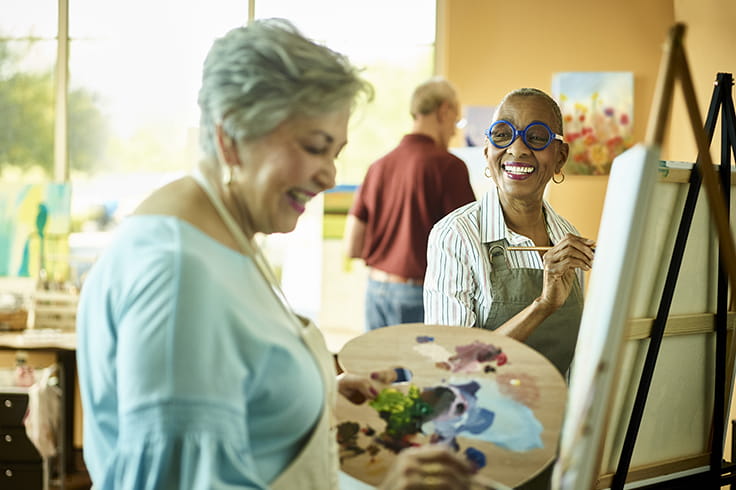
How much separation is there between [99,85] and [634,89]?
3426 millimetres

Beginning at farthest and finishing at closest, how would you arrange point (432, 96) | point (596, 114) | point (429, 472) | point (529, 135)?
point (596, 114) < point (432, 96) < point (529, 135) < point (429, 472)

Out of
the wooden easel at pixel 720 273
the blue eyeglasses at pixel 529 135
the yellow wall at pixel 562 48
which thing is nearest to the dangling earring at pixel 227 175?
the wooden easel at pixel 720 273

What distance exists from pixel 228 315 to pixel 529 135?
117 cm

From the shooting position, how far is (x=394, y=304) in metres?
3.80

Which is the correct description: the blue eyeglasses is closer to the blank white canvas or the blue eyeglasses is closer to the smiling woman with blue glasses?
the smiling woman with blue glasses

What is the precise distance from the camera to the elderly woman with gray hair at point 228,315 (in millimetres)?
1016

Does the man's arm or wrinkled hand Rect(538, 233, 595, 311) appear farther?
the man's arm

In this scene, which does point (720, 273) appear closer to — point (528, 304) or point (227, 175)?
point (528, 304)

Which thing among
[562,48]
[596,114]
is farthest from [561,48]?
[596,114]

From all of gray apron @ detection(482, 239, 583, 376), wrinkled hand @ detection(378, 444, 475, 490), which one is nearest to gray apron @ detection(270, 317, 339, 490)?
wrinkled hand @ detection(378, 444, 475, 490)

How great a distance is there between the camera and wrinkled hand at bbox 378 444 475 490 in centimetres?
115

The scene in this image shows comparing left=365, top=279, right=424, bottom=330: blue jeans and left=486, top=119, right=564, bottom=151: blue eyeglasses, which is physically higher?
left=486, top=119, right=564, bottom=151: blue eyeglasses

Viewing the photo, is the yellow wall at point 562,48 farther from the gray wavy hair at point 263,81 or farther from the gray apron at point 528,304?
the gray wavy hair at point 263,81

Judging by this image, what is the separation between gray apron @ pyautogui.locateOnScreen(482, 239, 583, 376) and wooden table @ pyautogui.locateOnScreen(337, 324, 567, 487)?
12.8 inches
